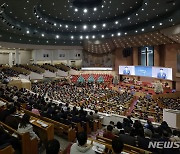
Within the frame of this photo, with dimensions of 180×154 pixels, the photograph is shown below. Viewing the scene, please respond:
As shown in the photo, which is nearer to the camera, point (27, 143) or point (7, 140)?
point (7, 140)

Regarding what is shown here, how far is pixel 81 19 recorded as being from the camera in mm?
32688

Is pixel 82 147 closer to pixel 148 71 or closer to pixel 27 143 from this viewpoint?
pixel 27 143


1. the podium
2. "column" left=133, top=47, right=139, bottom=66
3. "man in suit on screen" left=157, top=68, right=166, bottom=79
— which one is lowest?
the podium

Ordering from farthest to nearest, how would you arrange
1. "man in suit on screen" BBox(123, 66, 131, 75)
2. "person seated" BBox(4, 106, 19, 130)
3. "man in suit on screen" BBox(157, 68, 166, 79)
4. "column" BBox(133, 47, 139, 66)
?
"column" BBox(133, 47, 139, 66) < "man in suit on screen" BBox(123, 66, 131, 75) < "man in suit on screen" BBox(157, 68, 166, 79) < "person seated" BBox(4, 106, 19, 130)

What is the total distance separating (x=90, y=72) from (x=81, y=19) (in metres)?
11.1

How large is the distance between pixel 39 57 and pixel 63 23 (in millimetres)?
8910

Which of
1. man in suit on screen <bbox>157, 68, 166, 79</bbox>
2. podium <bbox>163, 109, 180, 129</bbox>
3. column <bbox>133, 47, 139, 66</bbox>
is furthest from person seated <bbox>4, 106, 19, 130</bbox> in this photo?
column <bbox>133, 47, 139, 66</bbox>

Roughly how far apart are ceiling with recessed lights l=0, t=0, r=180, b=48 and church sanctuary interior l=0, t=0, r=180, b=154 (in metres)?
0.10

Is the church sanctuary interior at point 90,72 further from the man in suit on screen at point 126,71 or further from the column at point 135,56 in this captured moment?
the column at point 135,56

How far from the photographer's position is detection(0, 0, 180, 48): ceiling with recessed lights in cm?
2131

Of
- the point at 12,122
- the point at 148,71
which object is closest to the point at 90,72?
the point at 148,71

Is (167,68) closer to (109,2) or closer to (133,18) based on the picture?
(133,18)

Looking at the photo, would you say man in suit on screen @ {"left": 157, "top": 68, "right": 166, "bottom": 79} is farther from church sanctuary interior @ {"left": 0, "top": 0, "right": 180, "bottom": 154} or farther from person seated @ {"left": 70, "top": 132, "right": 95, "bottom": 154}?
person seated @ {"left": 70, "top": 132, "right": 95, "bottom": 154}

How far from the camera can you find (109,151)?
4121 mm
